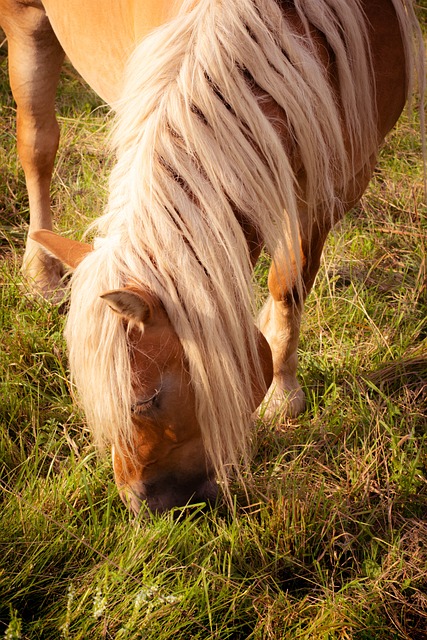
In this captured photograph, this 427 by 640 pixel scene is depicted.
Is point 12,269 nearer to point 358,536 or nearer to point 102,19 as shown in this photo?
point 102,19

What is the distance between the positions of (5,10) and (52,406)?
169 centimetres

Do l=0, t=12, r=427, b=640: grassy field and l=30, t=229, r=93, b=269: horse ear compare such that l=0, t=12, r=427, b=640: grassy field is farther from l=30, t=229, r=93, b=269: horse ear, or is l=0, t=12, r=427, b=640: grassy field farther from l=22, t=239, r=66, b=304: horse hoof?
l=30, t=229, r=93, b=269: horse ear

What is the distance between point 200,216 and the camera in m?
1.46

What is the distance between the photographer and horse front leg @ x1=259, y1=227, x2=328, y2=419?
2.35 meters

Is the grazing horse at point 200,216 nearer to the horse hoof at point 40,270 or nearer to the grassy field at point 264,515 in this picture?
the grassy field at point 264,515

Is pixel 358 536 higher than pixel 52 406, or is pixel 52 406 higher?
pixel 52 406

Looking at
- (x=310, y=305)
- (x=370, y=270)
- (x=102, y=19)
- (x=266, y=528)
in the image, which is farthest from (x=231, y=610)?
(x=102, y=19)

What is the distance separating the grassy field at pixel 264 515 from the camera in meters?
1.73

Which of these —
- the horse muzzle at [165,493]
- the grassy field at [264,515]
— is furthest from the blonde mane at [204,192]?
the grassy field at [264,515]

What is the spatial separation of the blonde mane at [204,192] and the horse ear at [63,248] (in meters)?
0.08

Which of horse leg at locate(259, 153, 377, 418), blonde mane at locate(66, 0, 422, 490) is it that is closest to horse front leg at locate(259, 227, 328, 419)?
horse leg at locate(259, 153, 377, 418)

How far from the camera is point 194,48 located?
154 cm

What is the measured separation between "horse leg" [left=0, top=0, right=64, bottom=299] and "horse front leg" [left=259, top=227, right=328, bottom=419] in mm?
948

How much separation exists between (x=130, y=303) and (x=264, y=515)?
3.08ft
